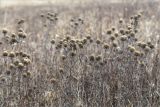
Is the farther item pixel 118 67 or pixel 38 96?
pixel 118 67

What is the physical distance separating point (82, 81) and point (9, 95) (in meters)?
0.98

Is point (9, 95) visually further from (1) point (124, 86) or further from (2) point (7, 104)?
(1) point (124, 86)

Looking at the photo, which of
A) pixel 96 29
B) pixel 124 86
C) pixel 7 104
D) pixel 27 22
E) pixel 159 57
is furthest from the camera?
pixel 27 22

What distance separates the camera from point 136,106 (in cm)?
523

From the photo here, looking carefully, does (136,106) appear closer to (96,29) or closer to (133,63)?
(133,63)

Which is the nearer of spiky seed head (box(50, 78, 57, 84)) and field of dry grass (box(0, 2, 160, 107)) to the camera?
field of dry grass (box(0, 2, 160, 107))

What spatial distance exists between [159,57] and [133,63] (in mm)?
780

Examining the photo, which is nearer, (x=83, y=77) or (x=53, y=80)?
(x=53, y=80)

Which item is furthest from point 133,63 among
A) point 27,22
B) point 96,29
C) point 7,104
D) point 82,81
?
point 27,22

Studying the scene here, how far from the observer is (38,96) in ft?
17.8

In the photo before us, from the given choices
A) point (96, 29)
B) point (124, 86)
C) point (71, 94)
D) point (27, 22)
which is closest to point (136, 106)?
point (124, 86)

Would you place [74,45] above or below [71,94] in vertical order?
above

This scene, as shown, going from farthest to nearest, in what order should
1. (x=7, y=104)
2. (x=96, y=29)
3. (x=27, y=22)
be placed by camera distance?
(x=27, y=22)
(x=96, y=29)
(x=7, y=104)

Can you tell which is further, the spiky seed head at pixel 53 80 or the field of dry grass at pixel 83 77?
the spiky seed head at pixel 53 80
